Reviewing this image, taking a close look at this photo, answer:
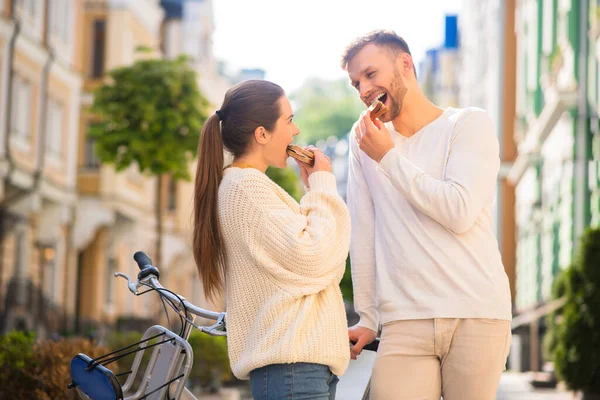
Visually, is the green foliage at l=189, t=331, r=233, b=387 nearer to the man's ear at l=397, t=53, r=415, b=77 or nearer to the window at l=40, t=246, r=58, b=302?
the man's ear at l=397, t=53, r=415, b=77

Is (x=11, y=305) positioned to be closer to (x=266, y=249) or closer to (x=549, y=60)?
(x=549, y=60)

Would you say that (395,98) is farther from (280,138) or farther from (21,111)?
(21,111)

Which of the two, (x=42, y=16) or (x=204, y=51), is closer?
(x=42, y=16)

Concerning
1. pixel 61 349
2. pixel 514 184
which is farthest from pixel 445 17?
pixel 61 349

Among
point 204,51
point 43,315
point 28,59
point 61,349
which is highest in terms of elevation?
point 204,51

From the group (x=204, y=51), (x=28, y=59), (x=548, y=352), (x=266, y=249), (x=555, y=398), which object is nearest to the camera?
(x=266, y=249)

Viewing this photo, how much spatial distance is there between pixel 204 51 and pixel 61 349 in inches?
1635

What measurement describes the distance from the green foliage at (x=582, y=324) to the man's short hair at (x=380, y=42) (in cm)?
958

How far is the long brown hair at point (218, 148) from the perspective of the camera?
12.2 ft

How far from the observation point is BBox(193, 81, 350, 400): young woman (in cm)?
355

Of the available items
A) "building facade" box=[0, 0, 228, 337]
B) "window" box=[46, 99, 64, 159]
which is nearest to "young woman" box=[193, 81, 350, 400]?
"building facade" box=[0, 0, 228, 337]

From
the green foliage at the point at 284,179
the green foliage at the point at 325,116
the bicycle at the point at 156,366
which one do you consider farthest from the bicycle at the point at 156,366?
the green foliage at the point at 325,116

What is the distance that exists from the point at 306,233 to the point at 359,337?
575 mm

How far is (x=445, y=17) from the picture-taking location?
68625mm
